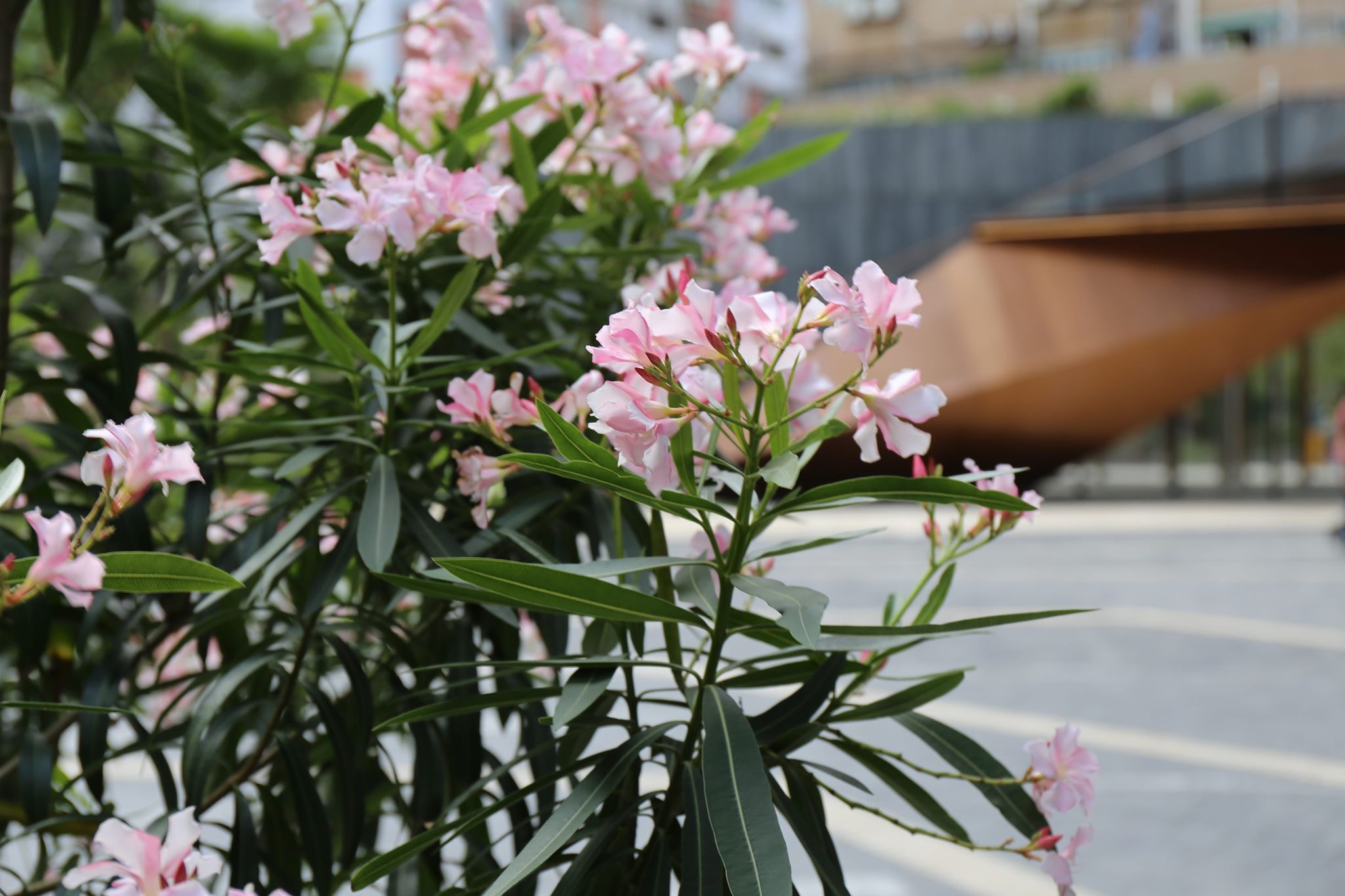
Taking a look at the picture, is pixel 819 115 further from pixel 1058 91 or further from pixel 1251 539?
pixel 1251 539

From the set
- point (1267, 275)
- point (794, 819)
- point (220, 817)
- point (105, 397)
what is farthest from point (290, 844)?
point (1267, 275)

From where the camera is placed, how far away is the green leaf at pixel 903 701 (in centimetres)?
92

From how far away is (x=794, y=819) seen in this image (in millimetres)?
883

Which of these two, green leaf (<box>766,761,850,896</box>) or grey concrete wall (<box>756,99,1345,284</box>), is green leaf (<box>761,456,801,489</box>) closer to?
green leaf (<box>766,761,850,896</box>)

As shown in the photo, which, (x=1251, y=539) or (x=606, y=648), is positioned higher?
(x=606, y=648)

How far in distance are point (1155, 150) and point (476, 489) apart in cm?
1079

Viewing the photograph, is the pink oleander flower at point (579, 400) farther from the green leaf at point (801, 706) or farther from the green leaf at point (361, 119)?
the green leaf at point (361, 119)

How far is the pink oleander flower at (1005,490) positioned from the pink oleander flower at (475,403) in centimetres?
33

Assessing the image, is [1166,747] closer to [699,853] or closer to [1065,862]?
[1065,862]

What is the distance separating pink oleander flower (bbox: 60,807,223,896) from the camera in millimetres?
664

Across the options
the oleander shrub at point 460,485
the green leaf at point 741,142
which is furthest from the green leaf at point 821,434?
the green leaf at point 741,142

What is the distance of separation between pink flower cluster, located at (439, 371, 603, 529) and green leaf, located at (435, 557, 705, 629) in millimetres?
193

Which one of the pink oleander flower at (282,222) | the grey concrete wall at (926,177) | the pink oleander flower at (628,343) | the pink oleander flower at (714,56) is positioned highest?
the pink oleander flower at (714,56)

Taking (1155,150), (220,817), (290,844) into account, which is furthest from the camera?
(1155,150)
